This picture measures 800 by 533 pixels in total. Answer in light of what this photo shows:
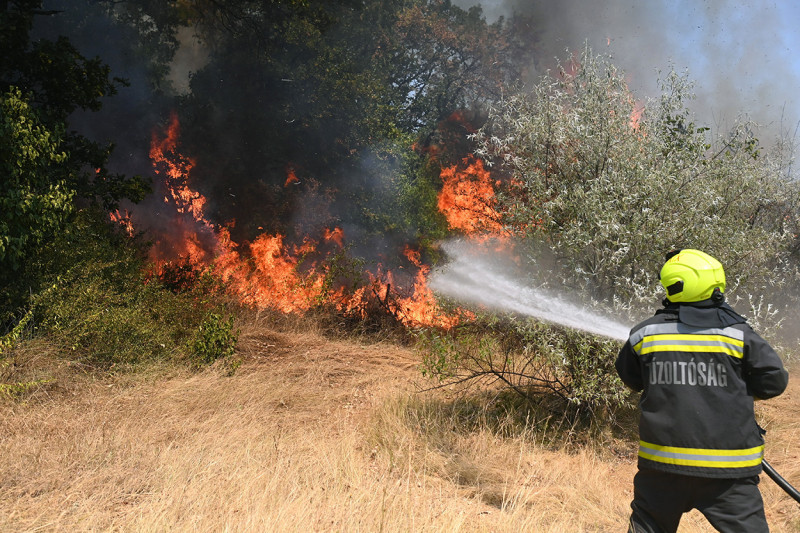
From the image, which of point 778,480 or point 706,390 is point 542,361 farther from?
point 706,390

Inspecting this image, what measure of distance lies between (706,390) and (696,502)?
1.68ft

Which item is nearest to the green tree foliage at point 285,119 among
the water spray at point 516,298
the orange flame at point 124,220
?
the orange flame at point 124,220

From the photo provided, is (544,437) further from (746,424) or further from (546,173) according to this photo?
(746,424)

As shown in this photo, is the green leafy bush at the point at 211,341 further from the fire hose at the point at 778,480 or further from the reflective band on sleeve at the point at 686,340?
the fire hose at the point at 778,480

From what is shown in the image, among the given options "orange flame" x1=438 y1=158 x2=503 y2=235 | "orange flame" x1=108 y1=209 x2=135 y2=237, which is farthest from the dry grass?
"orange flame" x1=438 y1=158 x2=503 y2=235

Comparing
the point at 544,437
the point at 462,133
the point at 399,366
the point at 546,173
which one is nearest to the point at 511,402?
the point at 544,437

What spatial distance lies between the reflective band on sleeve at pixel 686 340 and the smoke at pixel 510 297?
227 centimetres

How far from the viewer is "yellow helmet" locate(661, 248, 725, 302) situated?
291 centimetres

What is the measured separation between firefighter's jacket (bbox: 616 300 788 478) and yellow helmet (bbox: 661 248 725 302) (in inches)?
2.2

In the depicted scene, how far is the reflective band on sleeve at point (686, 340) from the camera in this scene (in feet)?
9.23

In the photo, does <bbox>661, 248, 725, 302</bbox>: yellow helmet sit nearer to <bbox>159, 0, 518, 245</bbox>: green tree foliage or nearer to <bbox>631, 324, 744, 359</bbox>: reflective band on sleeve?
<bbox>631, 324, 744, 359</bbox>: reflective band on sleeve

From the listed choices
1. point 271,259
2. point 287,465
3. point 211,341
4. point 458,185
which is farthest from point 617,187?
point 458,185

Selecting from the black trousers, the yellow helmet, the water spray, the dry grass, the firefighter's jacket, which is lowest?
the dry grass

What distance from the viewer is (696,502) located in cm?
284
